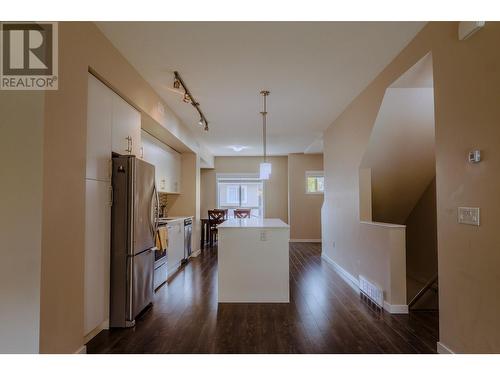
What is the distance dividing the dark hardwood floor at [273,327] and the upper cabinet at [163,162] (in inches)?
76.3

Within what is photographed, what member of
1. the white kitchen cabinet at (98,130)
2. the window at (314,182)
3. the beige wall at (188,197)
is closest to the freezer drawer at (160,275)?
the white kitchen cabinet at (98,130)

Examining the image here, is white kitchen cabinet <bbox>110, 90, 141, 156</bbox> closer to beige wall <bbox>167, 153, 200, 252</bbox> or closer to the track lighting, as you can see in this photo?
the track lighting

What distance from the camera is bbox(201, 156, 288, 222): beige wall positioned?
348 inches

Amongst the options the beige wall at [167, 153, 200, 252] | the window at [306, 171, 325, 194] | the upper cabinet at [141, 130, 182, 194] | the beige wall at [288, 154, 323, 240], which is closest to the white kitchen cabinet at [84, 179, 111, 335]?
the upper cabinet at [141, 130, 182, 194]

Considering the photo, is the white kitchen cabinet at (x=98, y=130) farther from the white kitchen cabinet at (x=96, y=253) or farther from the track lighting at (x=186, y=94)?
the track lighting at (x=186, y=94)

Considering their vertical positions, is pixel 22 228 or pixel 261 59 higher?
pixel 261 59

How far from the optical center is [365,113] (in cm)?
363

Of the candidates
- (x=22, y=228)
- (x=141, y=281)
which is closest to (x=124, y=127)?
(x=22, y=228)

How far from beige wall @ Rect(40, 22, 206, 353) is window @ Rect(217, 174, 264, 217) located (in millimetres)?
6611

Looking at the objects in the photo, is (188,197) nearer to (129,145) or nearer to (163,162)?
(163,162)

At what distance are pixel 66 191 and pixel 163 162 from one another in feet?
10.3

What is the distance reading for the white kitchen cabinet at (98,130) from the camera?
2.35m

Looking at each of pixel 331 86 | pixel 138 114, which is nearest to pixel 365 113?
pixel 331 86

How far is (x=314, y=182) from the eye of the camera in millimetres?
8305
